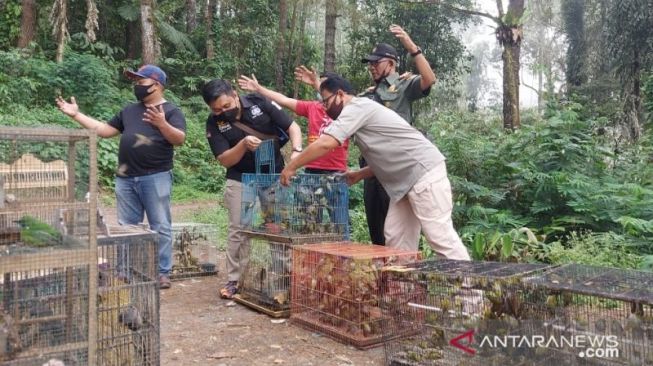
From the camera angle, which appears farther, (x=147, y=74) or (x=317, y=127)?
(x=317, y=127)

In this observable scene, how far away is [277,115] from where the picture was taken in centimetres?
478

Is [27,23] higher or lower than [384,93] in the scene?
higher

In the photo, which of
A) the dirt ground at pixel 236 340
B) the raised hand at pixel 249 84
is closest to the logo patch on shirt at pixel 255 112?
the raised hand at pixel 249 84

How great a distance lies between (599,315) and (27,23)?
53.8ft

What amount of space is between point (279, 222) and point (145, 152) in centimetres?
135

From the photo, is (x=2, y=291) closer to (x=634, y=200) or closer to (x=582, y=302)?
(x=582, y=302)

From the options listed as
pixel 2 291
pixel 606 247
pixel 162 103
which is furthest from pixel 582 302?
pixel 162 103

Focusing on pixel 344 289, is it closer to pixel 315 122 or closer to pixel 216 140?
pixel 216 140

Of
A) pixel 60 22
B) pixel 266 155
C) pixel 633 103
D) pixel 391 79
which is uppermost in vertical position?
pixel 60 22

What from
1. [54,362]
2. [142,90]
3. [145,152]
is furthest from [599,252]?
[54,362]

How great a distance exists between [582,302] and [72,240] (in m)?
2.38

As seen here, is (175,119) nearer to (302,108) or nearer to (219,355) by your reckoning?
(302,108)

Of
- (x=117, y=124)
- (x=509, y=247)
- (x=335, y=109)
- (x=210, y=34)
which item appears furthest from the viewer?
(x=210, y=34)

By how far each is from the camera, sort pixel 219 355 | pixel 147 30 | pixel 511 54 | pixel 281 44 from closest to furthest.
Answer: pixel 219 355 → pixel 511 54 → pixel 147 30 → pixel 281 44
